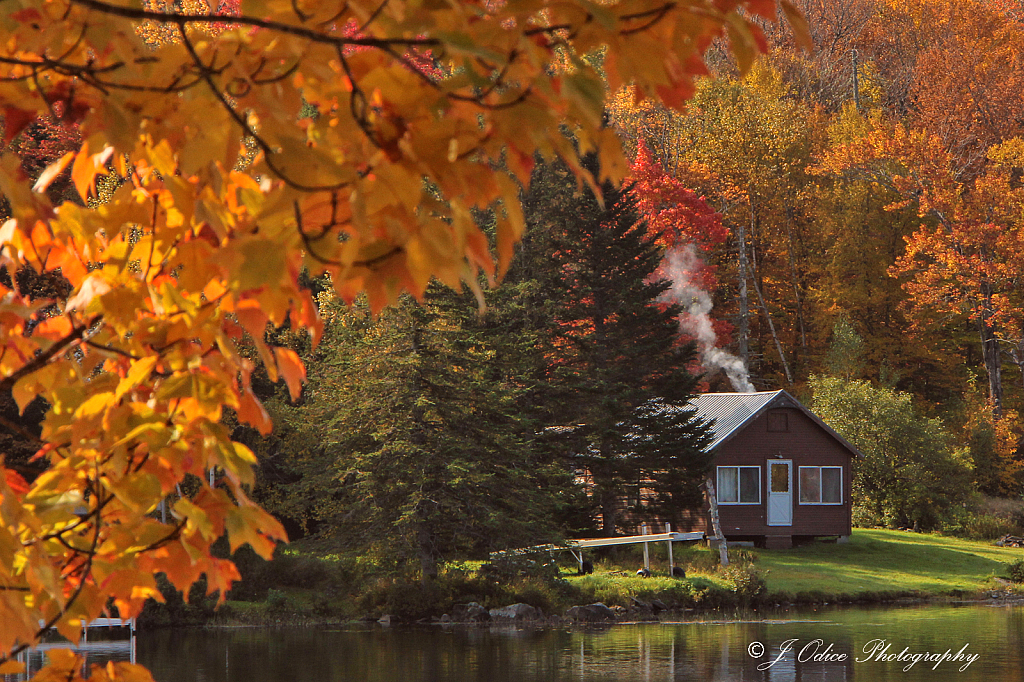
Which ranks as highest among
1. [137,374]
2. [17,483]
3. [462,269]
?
[462,269]

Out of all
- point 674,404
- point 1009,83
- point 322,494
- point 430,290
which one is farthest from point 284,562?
point 1009,83

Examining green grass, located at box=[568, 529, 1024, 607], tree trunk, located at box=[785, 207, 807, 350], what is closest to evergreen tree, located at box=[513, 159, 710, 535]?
green grass, located at box=[568, 529, 1024, 607]

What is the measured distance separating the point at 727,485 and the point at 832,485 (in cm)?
377

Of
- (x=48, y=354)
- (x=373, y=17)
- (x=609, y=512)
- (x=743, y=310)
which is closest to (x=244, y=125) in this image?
(x=373, y=17)

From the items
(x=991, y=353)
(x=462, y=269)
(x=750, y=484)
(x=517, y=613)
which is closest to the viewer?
(x=462, y=269)

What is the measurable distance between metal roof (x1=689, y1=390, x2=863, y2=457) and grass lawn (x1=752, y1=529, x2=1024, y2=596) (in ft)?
10.8

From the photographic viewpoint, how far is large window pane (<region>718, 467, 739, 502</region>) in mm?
33844

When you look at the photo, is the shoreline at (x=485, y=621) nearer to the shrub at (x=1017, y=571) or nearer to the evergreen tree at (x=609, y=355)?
the evergreen tree at (x=609, y=355)

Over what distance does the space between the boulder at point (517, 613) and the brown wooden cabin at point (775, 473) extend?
442 inches

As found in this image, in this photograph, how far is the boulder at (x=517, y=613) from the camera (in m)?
23.4

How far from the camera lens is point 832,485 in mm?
35344

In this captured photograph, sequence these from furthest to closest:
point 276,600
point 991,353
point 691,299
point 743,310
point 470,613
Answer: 1. point 743,310
2. point 991,353
3. point 691,299
4. point 276,600
5. point 470,613

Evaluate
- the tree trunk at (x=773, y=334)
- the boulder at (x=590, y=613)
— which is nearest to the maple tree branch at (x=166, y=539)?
the boulder at (x=590, y=613)

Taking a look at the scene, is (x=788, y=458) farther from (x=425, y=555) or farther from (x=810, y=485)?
(x=425, y=555)
